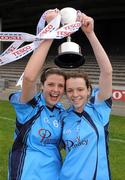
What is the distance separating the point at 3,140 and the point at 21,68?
15813 mm

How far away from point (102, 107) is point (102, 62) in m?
0.30

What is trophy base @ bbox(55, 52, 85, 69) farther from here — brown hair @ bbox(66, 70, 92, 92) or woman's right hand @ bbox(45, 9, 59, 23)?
woman's right hand @ bbox(45, 9, 59, 23)

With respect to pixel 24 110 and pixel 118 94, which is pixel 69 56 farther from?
pixel 118 94

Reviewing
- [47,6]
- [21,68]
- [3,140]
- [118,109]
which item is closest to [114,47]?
[47,6]

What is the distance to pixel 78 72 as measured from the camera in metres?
2.87

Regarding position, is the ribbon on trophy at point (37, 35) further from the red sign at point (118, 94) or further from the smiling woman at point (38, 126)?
the red sign at point (118, 94)

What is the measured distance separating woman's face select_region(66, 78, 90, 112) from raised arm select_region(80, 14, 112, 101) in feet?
0.50

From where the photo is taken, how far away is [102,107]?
9.57ft

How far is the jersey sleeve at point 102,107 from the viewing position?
288 centimetres

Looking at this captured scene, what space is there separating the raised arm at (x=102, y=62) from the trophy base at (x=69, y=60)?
148 millimetres

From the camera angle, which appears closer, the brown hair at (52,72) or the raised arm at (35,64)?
the raised arm at (35,64)

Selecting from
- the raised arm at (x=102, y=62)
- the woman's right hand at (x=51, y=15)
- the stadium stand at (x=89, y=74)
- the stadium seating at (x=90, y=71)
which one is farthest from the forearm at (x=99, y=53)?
the stadium seating at (x=90, y=71)

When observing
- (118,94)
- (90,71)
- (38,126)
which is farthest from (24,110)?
(90,71)

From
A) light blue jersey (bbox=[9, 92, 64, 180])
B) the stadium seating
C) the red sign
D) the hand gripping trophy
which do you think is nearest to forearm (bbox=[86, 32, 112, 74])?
the hand gripping trophy
